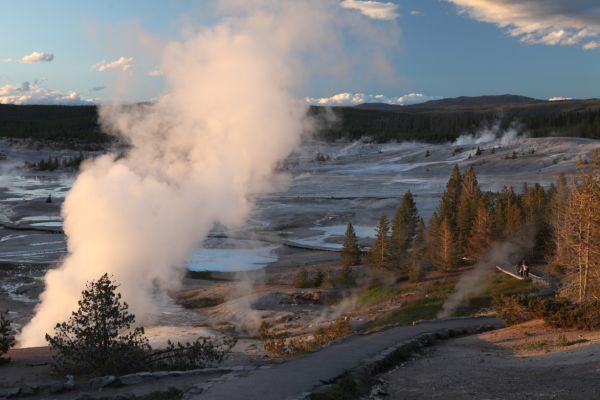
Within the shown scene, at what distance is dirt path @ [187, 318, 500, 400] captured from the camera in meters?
12.5

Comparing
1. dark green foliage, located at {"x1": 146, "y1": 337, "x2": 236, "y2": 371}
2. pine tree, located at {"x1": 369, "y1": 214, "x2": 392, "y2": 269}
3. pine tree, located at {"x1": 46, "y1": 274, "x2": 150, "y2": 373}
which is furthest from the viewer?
pine tree, located at {"x1": 369, "y1": 214, "x2": 392, "y2": 269}

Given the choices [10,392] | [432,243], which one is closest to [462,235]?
[432,243]

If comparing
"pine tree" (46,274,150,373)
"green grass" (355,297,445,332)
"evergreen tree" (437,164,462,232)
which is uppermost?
"evergreen tree" (437,164,462,232)

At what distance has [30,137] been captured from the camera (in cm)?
15412

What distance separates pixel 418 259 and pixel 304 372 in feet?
82.8

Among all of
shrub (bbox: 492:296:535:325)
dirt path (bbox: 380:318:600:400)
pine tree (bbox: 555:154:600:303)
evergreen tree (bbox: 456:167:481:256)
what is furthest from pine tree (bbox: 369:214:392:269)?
dirt path (bbox: 380:318:600:400)

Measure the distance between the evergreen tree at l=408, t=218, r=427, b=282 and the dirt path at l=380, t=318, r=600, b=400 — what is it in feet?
58.1

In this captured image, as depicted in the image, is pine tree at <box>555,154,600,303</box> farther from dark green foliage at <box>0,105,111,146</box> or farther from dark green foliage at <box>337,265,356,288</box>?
dark green foliage at <box>0,105,111,146</box>

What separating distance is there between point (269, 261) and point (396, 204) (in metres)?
27.9

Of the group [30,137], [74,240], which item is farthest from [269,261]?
[30,137]

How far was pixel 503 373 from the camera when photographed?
14.5 meters

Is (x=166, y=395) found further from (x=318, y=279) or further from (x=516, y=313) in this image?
(x=318, y=279)

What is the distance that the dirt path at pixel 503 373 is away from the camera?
12.4 m

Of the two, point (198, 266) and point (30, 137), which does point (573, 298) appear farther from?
point (30, 137)
